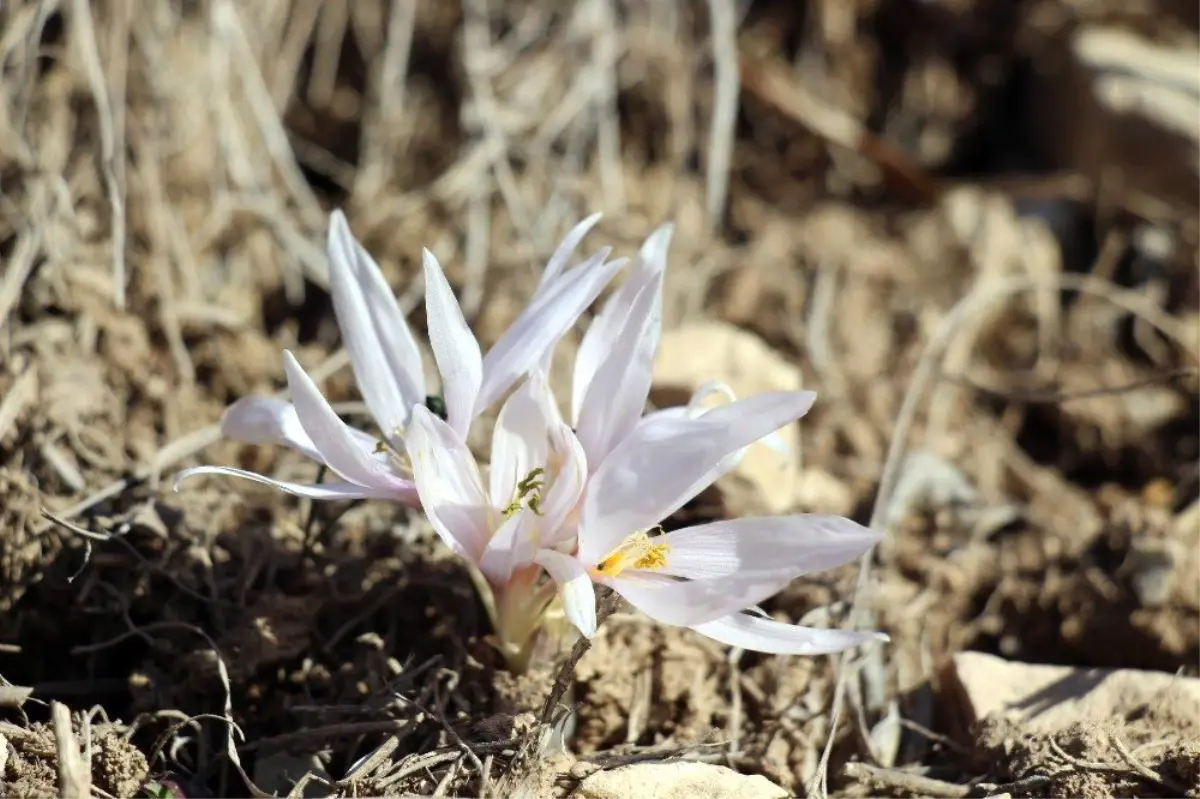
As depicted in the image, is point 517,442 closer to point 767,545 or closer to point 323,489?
point 323,489

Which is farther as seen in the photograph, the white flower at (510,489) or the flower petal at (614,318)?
the flower petal at (614,318)

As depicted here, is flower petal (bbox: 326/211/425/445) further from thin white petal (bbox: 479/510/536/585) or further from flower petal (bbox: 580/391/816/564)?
flower petal (bbox: 580/391/816/564)

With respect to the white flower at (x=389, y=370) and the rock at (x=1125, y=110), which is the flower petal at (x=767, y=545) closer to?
the white flower at (x=389, y=370)

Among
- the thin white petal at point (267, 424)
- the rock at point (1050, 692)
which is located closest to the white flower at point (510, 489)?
the thin white petal at point (267, 424)

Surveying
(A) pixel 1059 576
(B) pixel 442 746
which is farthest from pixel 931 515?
(B) pixel 442 746

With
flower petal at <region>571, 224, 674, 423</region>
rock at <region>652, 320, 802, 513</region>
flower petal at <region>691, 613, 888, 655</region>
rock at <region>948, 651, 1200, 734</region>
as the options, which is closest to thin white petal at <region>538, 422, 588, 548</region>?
flower petal at <region>571, 224, 674, 423</region>

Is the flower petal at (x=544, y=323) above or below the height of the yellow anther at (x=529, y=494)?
above

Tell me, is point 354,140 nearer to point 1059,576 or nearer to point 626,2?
point 626,2
